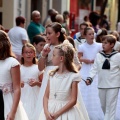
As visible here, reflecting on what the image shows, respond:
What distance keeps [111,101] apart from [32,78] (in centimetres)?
155

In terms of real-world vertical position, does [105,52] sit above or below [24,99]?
above

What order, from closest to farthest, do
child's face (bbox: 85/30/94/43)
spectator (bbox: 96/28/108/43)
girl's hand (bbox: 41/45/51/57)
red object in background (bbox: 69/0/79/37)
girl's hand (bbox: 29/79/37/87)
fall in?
1. girl's hand (bbox: 41/45/51/57)
2. girl's hand (bbox: 29/79/37/87)
3. child's face (bbox: 85/30/94/43)
4. spectator (bbox: 96/28/108/43)
5. red object in background (bbox: 69/0/79/37)

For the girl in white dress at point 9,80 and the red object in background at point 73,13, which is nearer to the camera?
the girl in white dress at point 9,80

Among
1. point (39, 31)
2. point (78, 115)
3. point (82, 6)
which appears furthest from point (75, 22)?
point (78, 115)

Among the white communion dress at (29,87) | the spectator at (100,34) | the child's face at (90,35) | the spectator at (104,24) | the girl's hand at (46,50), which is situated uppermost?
the girl's hand at (46,50)

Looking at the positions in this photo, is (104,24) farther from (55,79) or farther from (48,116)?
(48,116)

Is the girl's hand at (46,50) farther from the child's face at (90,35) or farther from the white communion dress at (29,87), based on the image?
the child's face at (90,35)

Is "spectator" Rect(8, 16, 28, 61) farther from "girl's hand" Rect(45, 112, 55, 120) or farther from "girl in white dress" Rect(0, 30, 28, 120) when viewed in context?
"girl in white dress" Rect(0, 30, 28, 120)

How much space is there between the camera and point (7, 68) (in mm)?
6363

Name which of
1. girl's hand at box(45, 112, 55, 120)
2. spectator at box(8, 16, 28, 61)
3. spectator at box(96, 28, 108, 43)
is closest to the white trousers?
girl's hand at box(45, 112, 55, 120)

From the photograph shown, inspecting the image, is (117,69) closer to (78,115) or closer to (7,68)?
(78,115)

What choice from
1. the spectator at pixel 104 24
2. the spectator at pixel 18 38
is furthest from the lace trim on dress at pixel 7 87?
the spectator at pixel 104 24

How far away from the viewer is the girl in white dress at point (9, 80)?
20.6ft

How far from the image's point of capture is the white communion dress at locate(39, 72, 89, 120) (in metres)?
7.29
